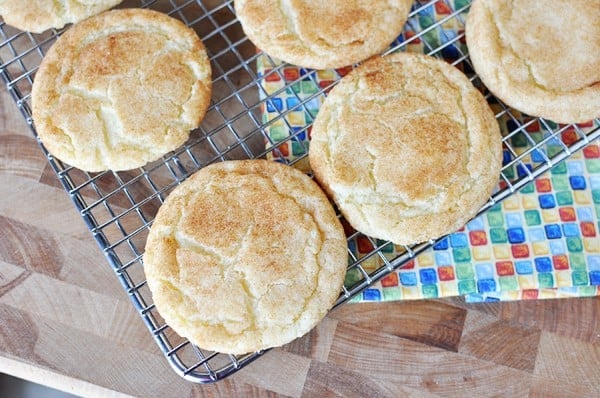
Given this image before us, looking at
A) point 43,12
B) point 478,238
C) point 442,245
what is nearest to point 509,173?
point 478,238

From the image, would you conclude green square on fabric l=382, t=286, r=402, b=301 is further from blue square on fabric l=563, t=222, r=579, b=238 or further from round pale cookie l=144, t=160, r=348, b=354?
blue square on fabric l=563, t=222, r=579, b=238

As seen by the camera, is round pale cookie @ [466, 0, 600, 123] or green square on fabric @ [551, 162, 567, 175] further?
green square on fabric @ [551, 162, 567, 175]

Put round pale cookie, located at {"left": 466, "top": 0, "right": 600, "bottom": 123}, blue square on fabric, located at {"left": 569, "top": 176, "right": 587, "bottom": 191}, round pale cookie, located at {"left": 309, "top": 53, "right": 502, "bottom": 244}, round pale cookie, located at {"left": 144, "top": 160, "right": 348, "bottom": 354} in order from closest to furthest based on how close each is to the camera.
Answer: round pale cookie, located at {"left": 144, "top": 160, "right": 348, "bottom": 354} → round pale cookie, located at {"left": 309, "top": 53, "right": 502, "bottom": 244} → round pale cookie, located at {"left": 466, "top": 0, "right": 600, "bottom": 123} → blue square on fabric, located at {"left": 569, "top": 176, "right": 587, "bottom": 191}

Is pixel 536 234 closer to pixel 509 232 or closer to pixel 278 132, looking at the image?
pixel 509 232

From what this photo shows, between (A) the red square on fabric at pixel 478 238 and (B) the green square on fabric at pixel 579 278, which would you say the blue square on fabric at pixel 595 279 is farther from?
(A) the red square on fabric at pixel 478 238

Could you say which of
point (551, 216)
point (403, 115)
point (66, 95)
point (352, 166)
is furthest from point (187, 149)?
point (551, 216)

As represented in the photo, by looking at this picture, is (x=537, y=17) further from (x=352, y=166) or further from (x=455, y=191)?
(x=352, y=166)

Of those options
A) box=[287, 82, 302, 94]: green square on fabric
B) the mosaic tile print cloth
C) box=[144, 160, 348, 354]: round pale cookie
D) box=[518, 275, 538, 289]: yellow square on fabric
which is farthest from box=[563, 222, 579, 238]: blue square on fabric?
box=[287, 82, 302, 94]: green square on fabric
